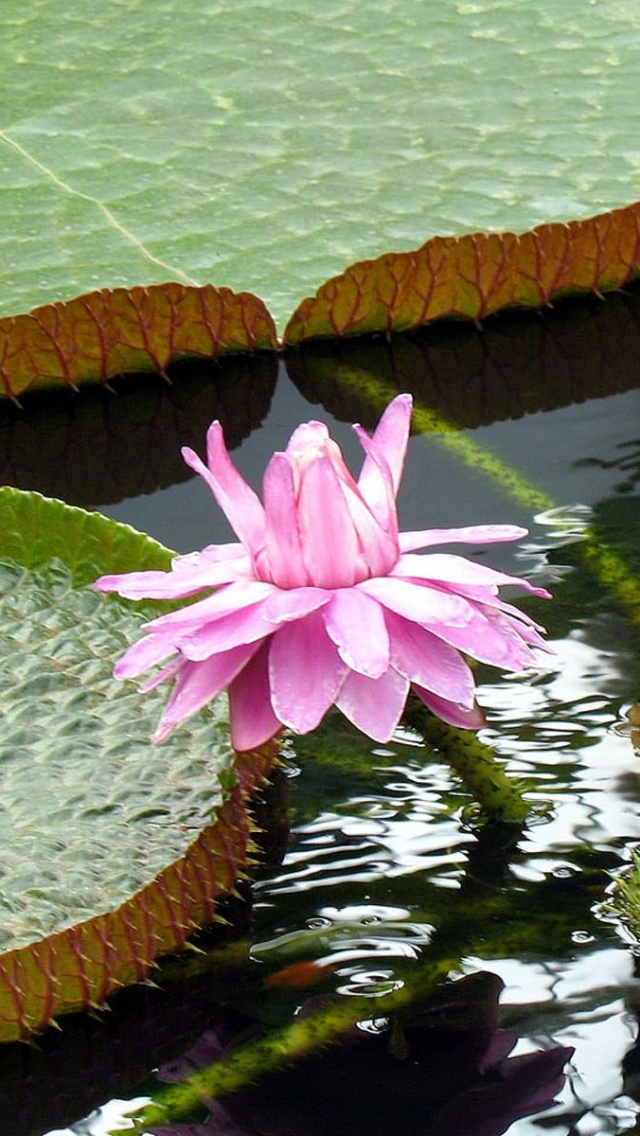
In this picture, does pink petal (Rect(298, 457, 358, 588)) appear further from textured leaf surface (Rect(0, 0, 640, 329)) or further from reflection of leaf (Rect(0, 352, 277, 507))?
textured leaf surface (Rect(0, 0, 640, 329))

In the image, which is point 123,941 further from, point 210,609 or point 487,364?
point 487,364

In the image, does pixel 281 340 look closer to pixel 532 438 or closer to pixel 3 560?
pixel 532 438

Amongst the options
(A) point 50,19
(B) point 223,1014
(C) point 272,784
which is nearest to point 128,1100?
(B) point 223,1014

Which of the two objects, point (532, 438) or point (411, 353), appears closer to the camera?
point (532, 438)

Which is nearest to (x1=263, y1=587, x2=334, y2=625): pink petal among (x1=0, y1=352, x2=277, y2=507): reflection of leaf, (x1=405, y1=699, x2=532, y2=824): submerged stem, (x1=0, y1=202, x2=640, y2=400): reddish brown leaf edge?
(x1=405, y1=699, x2=532, y2=824): submerged stem

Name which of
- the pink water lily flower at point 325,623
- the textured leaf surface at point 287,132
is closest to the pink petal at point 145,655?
the pink water lily flower at point 325,623

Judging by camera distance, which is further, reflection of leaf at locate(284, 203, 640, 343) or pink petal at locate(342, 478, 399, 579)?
reflection of leaf at locate(284, 203, 640, 343)
